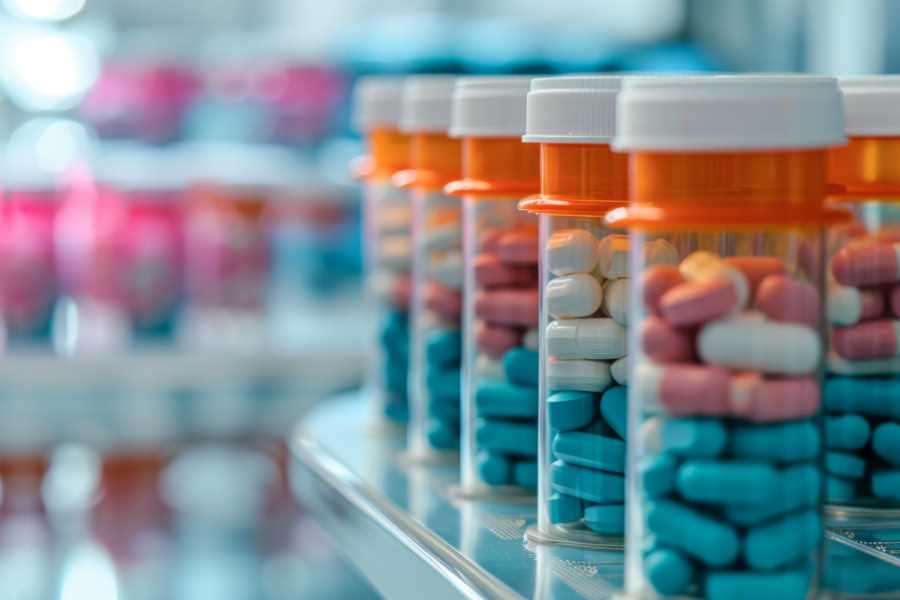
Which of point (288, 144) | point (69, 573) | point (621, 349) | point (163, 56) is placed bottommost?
point (69, 573)

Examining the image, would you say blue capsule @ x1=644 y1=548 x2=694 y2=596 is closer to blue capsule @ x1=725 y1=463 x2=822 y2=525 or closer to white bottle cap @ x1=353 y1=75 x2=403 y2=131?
blue capsule @ x1=725 y1=463 x2=822 y2=525

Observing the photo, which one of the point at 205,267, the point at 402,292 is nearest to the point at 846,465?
the point at 402,292

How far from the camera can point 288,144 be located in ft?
10.2

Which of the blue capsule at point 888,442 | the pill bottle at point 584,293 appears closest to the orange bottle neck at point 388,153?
the pill bottle at point 584,293

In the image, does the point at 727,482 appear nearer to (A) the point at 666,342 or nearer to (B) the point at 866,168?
(A) the point at 666,342

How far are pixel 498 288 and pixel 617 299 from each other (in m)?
0.18

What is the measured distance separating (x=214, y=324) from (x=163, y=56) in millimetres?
696

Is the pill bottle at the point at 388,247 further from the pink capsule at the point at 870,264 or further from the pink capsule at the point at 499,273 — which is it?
the pink capsule at the point at 870,264

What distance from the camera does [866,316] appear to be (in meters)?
0.87

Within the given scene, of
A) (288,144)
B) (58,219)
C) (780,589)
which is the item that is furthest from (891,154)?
(288,144)

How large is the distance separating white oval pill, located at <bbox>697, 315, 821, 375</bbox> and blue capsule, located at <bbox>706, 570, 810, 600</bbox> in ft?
0.32

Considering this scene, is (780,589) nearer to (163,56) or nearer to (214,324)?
(214,324)

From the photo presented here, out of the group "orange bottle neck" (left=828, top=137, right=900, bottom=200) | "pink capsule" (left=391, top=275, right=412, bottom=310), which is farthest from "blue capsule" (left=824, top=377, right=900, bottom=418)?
"pink capsule" (left=391, top=275, right=412, bottom=310)

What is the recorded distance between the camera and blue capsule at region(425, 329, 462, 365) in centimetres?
111
